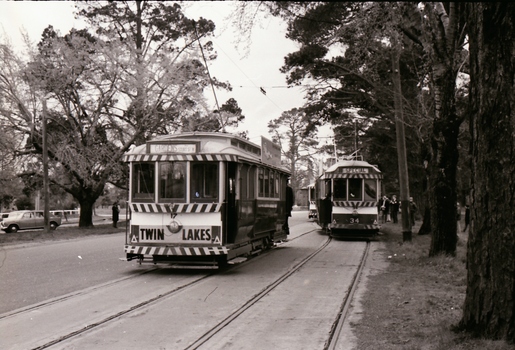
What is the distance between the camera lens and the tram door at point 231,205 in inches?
522

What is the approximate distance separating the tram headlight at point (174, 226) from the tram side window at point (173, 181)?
2.00 ft

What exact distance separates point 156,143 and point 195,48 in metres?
23.8

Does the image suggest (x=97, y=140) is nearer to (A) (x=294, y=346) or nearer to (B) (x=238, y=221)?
(B) (x=238, y=221)

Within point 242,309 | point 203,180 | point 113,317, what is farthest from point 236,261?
point 113,317

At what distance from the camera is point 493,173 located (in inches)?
259

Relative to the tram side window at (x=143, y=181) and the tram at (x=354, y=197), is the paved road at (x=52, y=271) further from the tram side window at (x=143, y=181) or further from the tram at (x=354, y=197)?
the tram at (x=354, y=197)

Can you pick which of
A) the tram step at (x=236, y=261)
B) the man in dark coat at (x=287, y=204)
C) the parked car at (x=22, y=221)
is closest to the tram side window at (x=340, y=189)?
the man in dark coat at (x=287, y=204)

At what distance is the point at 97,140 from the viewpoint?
3331cm

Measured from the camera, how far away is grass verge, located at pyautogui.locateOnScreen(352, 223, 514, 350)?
6.67 meters

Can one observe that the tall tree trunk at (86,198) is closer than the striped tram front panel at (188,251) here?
No

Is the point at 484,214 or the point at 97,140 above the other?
the point at 97,140

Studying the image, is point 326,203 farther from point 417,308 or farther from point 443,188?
point 417,308

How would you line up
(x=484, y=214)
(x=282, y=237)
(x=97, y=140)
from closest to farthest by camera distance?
(x=484, y=214), (x=282, y=237), (x=97, y=140)

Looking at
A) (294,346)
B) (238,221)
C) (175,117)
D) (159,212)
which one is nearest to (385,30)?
(238,221)
